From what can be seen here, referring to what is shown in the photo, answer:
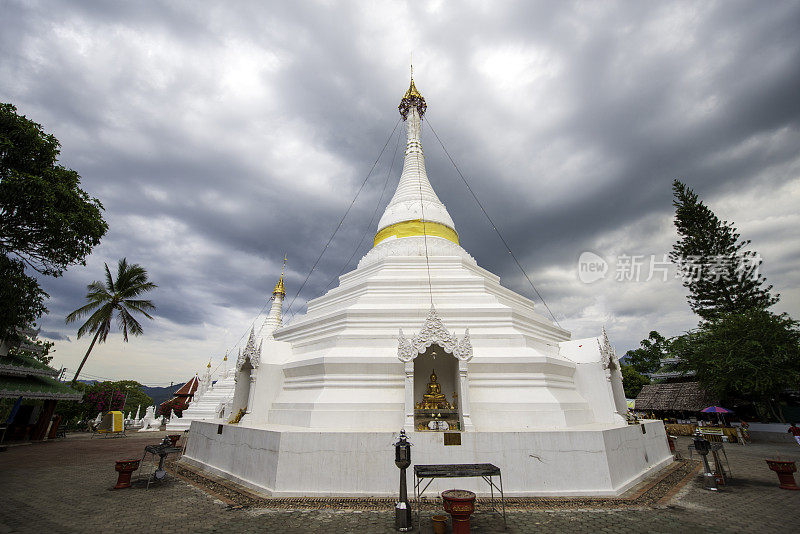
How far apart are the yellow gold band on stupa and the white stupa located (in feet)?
6.14

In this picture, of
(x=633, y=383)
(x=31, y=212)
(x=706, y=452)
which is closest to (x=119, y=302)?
(x=31, y=212)

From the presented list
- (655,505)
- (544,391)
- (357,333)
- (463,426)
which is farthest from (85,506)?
(655,505)

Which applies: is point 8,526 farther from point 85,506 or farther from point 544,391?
point 544,391

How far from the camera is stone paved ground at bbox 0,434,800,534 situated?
647cm

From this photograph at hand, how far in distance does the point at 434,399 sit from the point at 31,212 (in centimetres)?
1312

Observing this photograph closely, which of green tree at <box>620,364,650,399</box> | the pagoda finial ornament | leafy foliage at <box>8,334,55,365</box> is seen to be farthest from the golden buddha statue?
green tree at <box>620,364,650,399</box>

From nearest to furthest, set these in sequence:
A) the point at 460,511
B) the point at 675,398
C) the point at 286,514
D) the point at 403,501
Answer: the point at 460,511
the point at 403,501
the point at 286,514
the point at 675,398

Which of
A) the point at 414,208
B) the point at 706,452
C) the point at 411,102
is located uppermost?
the point at 411,102

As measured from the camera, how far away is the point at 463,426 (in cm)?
908

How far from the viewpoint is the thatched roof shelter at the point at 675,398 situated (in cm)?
2488

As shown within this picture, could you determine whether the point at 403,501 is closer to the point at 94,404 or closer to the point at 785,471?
the point at 785,471

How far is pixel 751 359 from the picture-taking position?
69.5ft

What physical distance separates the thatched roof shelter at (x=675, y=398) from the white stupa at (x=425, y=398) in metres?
17.0

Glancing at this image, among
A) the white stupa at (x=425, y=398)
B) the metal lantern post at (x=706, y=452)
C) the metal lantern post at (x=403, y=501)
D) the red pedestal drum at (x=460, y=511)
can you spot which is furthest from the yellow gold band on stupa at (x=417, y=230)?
the red pedestal drum at (x=460, y=511)
